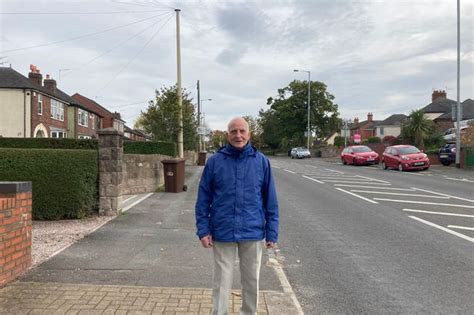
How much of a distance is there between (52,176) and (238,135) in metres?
6.60

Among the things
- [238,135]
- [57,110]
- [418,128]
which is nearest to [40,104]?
[57,110]

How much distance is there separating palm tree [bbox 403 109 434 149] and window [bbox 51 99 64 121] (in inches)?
1270

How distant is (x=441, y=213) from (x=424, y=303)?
6442 millimetres

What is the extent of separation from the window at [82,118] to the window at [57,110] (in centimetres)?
488

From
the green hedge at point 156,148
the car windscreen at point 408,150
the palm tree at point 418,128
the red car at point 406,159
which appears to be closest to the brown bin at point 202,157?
the green hedge at point 156,148

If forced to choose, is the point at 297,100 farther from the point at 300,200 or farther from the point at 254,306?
the point at 254,306

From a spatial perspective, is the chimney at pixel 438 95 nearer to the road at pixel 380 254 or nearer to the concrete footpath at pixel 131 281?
the road at pixel 380 254

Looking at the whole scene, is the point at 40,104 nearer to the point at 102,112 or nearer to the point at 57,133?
the point at 57,133

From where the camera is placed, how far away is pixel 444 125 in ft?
186

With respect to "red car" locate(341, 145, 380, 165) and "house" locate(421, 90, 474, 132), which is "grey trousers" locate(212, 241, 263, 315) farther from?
"house" locate(421, 90, 474, 132)

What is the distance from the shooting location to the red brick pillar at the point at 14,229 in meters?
4.92

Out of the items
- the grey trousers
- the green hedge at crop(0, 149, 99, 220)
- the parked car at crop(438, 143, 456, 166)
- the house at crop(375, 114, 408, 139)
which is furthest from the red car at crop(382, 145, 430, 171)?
the house at crop(375, 114, 408, 139)

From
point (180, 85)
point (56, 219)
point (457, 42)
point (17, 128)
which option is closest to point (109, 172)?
point (56, 219)

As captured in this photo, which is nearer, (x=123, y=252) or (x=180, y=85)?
(x=123, y=252)
